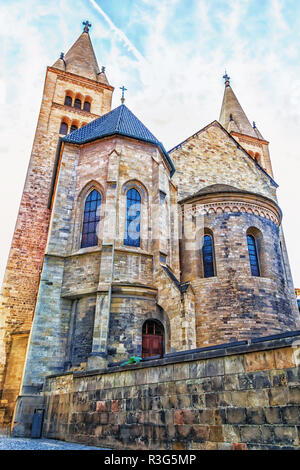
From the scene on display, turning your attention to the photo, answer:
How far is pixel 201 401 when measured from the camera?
Answer: 613cm

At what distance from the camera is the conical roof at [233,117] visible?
35375 mm

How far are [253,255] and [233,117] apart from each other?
79.6 ft

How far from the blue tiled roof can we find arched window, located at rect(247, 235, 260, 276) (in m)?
5.69

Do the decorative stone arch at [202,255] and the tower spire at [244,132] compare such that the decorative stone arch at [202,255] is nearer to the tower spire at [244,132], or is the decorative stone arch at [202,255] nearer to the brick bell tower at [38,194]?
the brick bell tower at [38,194]

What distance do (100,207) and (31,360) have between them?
6644mm

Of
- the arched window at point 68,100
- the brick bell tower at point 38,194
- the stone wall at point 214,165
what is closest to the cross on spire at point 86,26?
the brick bell tower at point 38,194

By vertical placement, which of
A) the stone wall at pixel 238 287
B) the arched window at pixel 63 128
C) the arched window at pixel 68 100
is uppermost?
the arched window at pixel 68 100

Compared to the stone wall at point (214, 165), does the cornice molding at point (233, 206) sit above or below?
below

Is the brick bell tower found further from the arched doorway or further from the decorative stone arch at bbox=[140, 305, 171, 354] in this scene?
the decorative stone arch at bbox=[140, 305, 171, 354]

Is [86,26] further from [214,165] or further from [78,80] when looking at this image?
[214,165]

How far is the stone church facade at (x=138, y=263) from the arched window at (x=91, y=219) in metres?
0.05
